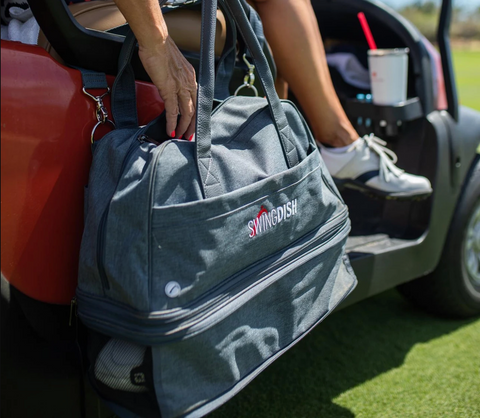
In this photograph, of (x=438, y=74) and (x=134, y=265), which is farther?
(x=438, y=74)

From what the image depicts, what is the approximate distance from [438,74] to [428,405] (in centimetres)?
116

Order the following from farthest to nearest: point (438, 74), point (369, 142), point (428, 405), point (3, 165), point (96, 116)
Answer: point (438, 74)
point (369, 142)
point (428, 405)
point (96, 116)
point (3, 165)

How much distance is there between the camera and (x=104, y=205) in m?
0.93

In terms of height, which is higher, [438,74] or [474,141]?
[438,74]

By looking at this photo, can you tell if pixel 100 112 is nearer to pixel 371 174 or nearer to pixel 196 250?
pixel 196 250

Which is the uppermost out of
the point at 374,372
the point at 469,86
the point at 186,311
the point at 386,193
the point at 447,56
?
the point at 447,56

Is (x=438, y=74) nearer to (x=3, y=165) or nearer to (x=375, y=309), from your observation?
(x=375, y=309)

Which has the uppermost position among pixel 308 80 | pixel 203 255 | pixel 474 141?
pixel 308 80

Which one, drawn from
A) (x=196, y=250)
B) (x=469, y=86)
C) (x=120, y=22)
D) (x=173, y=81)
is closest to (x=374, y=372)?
(x=196, y=250)

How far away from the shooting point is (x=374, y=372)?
70.7 inches

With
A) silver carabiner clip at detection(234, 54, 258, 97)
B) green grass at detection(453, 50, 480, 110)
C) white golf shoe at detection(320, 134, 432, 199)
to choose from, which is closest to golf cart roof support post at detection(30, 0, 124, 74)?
silver carabiner clip at detection(234, 54, 258, 97)

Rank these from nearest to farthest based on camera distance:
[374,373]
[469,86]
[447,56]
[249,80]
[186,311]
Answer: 1. [186,311]
2. [249,80]
3. [374,373]
4. [447,56]
5. [469,86]

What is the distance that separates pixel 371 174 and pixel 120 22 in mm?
925

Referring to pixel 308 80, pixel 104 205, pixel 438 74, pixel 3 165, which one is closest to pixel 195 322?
pixel 104 205
